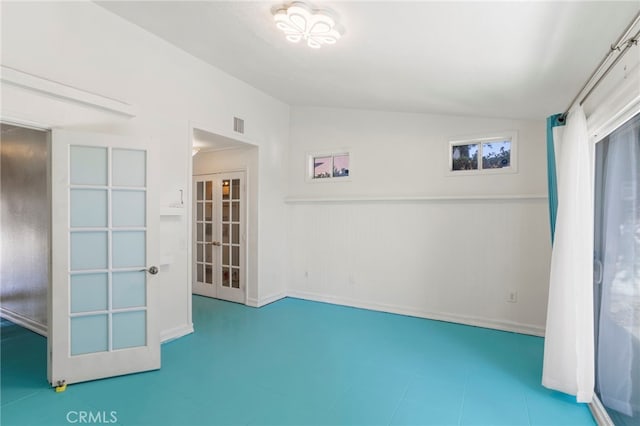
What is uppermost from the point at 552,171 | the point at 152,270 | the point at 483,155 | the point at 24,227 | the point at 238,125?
the point at 238,125

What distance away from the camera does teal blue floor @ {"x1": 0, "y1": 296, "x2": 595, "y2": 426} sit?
234cm

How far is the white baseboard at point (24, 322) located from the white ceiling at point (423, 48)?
11.7ft

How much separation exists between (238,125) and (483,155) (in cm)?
330

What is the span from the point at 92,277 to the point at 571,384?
13.1 feet

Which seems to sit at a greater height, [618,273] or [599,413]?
[618,273]

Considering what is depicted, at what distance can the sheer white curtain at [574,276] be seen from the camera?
2.43m

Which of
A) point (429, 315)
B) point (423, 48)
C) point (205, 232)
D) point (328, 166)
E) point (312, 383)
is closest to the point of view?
point (423, 48)

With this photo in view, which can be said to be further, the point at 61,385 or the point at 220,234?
the point at 220,234

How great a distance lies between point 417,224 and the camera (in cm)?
459

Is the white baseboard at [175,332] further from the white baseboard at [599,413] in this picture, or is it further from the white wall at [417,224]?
the white baseboard at [599,413]

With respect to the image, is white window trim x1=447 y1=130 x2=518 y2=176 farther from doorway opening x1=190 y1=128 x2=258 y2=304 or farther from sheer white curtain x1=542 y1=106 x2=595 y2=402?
doorway opening x1=190 y1=128 x2=258 y2=304

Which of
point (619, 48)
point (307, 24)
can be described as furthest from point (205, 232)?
point (619, 48)

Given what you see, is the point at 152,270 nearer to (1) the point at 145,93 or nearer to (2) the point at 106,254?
(2) the point at 106,254

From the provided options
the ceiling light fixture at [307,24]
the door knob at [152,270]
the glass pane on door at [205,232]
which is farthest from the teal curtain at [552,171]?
the glass pane on door at [205,232]
